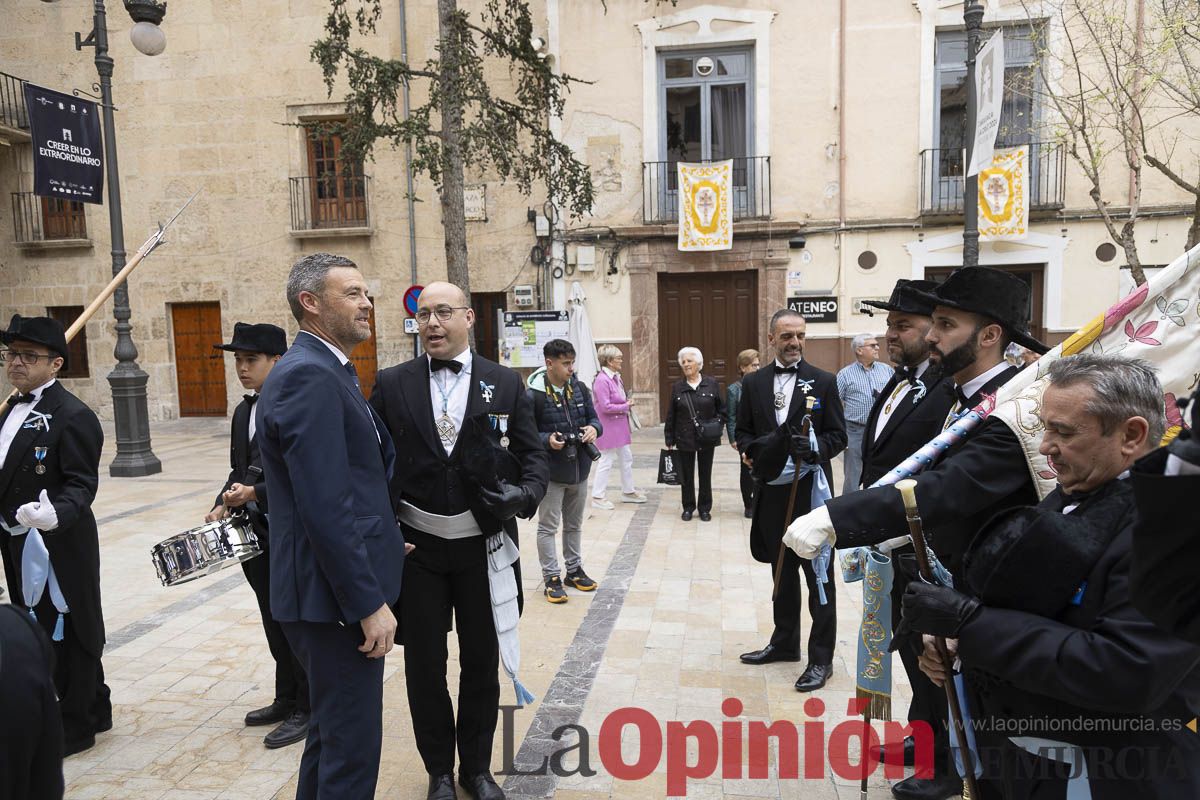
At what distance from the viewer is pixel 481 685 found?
123 inches

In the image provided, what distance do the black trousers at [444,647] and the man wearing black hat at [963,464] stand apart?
1.41m

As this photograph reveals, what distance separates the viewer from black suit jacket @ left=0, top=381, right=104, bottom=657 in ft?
11.4

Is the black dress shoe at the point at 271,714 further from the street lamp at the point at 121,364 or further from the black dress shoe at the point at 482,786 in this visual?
the street lamp at the point at 121,364

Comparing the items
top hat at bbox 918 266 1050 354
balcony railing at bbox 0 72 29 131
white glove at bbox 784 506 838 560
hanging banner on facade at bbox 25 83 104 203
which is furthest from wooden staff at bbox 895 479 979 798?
balcony railing at bbox 0 72 29 131

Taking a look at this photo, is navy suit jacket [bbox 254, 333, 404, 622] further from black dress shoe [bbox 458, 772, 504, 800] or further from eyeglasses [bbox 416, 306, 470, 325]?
black dress shoe [bbox 458, 772, 504, 800]

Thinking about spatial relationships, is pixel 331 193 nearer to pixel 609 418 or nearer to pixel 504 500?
pixel 609 418

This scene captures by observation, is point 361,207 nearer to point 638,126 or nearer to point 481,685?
point 638,126

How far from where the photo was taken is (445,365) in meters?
3.17

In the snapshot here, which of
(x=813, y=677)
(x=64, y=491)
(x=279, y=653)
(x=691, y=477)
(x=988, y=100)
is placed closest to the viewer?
(x=64, y=491)

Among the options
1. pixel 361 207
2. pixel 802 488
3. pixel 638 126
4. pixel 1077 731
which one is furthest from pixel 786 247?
pixel 1077 731

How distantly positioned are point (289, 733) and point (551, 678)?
1359mm

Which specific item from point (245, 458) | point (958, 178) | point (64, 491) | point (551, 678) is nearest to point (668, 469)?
point (551, 678)

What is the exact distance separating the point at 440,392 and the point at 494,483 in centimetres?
46

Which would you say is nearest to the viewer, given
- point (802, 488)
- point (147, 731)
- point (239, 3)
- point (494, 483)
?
point (494, 483)
